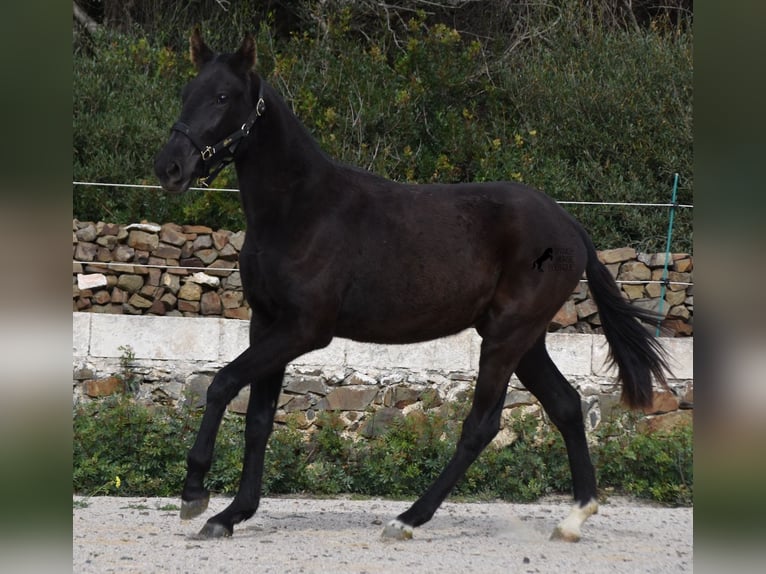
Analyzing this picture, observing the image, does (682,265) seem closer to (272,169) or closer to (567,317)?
(567,317)

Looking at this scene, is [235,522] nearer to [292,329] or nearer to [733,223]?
[292,329]

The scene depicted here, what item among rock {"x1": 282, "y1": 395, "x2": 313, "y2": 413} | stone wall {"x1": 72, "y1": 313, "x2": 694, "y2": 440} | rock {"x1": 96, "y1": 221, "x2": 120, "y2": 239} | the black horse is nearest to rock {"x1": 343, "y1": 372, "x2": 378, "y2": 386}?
stone wall {"x1": 72, "y1": 313, "x2": 694, "y2": 440}

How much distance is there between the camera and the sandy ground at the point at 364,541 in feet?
13.3

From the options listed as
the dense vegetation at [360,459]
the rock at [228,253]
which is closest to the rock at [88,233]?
the rock at [228,253]

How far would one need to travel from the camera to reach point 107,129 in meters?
10.4

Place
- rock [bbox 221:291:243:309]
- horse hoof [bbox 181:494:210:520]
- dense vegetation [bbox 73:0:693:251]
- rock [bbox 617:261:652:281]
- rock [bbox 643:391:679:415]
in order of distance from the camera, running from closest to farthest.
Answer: horse hoof [bbox 181:494:210:520] < rock [bbox 643:391:679:415] < rock [bbox 221:291:243:309] < rock [bbox 617:261:652:281] < dense vegetation [bbox 73:0:693:251]

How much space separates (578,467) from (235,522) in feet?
6.05

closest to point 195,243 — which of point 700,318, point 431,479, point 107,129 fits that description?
point 107,129

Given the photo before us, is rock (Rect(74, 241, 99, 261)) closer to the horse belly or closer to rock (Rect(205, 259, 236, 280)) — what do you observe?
rock (Rect(205, 259, 236, 280))

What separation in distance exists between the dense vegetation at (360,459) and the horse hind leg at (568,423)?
1.45m

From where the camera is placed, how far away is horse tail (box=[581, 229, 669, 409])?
511cm

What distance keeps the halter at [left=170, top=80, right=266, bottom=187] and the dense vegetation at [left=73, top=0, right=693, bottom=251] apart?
4.89 meters

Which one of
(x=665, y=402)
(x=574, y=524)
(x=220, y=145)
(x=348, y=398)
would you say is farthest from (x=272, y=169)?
(x=665, y=402)

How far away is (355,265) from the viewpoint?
4480 mm
